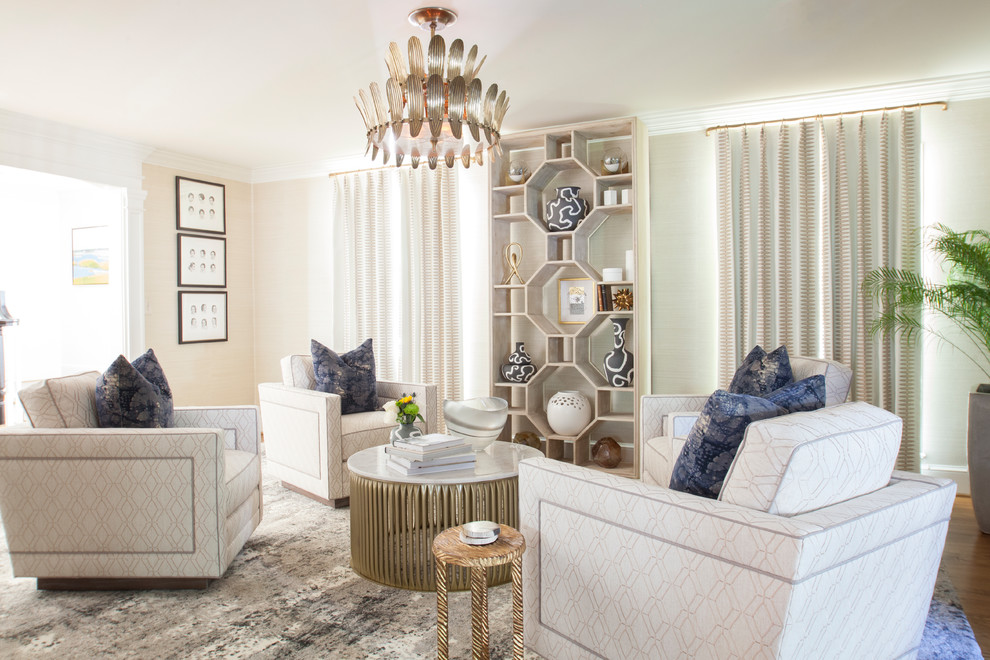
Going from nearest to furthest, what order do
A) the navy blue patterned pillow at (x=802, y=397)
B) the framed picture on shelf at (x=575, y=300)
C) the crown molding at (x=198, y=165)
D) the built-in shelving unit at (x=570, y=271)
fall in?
1. the navy blue patterned pillow at (x=802, y=397)
2. the built-in shelving unit at (x=570, y=271)
3. the framed picture on shelf at (x=575, y=300)
4. the crown molding at (x=198, y=165)

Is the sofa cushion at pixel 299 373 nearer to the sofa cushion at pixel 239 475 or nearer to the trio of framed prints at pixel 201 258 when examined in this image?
the sofa cushion at pixel 239 475

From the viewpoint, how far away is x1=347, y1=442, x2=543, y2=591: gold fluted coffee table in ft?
8.75

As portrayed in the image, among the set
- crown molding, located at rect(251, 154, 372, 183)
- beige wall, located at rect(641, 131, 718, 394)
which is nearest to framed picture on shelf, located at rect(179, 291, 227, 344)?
crown molding, located at rect(251, 154, 372, 183)

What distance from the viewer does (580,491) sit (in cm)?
191

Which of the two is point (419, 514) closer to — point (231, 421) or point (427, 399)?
point (231, 421)

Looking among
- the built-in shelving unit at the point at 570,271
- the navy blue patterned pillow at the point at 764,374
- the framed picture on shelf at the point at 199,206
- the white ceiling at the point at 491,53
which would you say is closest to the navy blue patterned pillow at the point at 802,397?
the navy blue patterned pillow at the point at 764,374

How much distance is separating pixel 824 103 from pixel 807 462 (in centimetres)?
359

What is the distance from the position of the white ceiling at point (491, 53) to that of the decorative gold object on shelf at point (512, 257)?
939 mm

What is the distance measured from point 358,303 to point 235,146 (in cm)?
163

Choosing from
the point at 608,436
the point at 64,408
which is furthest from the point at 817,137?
the point at 64,408

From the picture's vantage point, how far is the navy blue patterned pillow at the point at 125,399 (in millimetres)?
2902

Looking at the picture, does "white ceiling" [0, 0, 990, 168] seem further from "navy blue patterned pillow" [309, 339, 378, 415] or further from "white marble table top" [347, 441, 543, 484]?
"white marble table top" [347, 441, 543, 484]

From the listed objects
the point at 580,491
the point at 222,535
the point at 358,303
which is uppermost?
the point at 358,303

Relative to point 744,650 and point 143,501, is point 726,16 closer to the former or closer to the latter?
point 744,650
